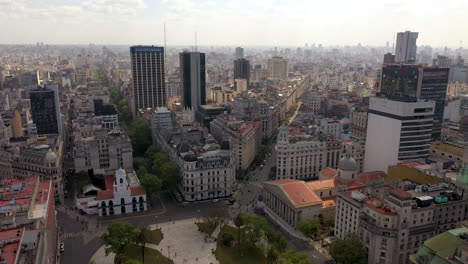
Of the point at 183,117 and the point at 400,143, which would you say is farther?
the point at 183,117

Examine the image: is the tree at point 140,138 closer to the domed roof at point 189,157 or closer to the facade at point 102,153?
the facade at point 102,153

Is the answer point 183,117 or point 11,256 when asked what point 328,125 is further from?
point 11,256

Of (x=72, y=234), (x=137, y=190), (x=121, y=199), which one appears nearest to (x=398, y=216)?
(x=137, y=190)

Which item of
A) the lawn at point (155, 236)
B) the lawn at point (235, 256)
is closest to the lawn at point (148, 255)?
the lawn at point (155, 236)

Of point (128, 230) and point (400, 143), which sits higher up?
point (400, 143)

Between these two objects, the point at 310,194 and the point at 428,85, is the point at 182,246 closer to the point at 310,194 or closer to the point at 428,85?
the point at 310,194

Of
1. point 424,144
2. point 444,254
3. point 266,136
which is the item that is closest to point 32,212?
point 444,254
